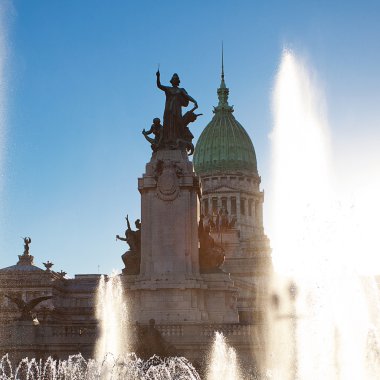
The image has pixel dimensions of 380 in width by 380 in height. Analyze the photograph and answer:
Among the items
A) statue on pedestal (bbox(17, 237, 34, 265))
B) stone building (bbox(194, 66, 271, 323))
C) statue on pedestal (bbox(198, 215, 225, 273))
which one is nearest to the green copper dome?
stone building (bbox(194, 66, 271, 323))

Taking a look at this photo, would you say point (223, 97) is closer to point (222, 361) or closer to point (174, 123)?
point (174, 123)

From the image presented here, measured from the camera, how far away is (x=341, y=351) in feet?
108

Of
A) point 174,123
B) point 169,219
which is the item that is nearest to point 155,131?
point 174,123

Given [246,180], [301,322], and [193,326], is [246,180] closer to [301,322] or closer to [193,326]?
[301,322]

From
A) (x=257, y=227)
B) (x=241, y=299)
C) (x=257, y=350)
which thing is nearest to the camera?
(x=257, y=350)

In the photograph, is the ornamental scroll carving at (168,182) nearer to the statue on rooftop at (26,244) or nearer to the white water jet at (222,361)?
the white water jet at (222,361)

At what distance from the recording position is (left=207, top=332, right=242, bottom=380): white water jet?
28969mm

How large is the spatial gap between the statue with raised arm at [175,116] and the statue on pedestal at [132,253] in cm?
523

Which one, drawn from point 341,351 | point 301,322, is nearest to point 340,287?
point 301,322

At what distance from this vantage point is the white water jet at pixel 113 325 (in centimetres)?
3061

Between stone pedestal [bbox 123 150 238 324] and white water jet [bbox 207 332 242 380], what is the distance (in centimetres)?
276

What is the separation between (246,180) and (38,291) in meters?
51.1

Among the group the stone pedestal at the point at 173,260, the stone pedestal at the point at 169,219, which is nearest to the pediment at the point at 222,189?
the stone pedestal at the point at 173,260

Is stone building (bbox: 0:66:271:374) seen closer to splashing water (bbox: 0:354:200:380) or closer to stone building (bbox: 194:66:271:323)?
splashing water (bbox: 0:354:200:380)
